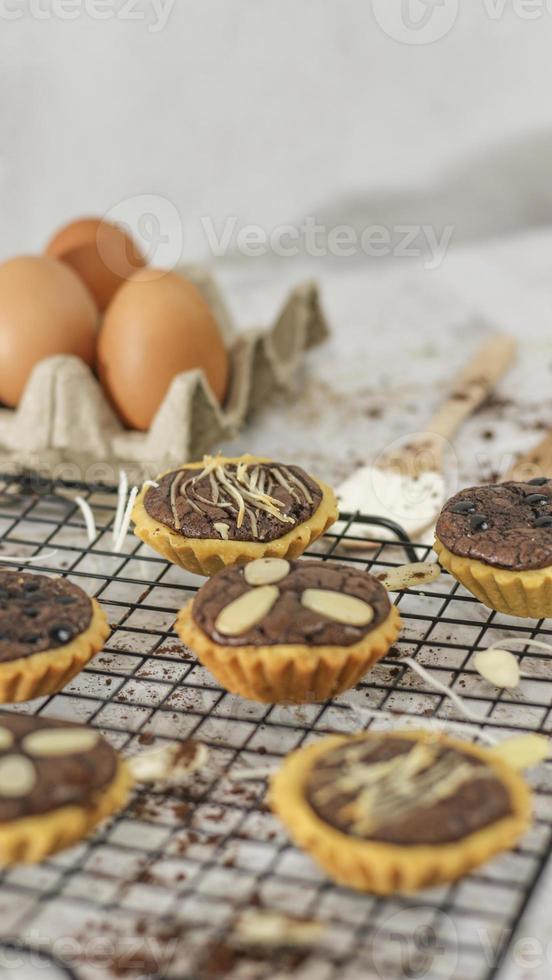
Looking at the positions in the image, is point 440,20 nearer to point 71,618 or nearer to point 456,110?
point 456,110

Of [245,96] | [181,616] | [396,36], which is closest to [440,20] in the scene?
[396,36]

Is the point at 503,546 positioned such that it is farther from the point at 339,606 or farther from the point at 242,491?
the point at 242,491

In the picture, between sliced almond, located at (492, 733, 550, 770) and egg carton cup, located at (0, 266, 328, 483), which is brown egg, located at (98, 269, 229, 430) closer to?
egg carton cup, located at (0, 266, 328, 483)

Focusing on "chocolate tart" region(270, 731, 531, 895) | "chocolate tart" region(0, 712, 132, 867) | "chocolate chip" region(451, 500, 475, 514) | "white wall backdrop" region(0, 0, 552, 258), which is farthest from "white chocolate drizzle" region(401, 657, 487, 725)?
"white wall backdrop" region(0, 0, 552, 258)

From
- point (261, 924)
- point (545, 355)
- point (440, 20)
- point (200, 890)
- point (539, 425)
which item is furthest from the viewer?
point (440, 20)

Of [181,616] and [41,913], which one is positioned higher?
[181,616]

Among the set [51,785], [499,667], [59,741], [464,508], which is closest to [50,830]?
[51,785]

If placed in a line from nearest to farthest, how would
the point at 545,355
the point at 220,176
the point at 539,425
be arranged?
the point at 539,425 → the point at 545,355 → the point at 220,176
